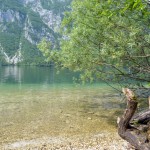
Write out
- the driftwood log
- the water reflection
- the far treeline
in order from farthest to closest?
the water reflection < the far treeline < the driftwood log

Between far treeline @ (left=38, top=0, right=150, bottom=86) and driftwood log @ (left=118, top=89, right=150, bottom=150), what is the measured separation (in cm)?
684

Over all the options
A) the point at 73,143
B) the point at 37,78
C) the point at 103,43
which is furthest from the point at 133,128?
the point at 37,78

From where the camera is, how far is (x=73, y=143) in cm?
1529

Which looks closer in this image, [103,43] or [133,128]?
[133,128]

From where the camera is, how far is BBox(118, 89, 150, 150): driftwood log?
9320mm

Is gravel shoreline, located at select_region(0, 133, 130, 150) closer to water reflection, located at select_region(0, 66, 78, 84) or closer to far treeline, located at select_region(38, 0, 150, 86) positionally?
far treeline, located at select_region(38, 0, 150, 86)

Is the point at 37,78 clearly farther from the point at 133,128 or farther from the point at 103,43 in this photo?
the point at 133,128

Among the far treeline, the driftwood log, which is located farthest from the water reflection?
the driftwood log

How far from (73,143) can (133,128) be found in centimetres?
594

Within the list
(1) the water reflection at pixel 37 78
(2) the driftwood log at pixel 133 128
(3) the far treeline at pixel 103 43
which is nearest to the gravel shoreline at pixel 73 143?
(2) the driftwood log at pixel 133 128

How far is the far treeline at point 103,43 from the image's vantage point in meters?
18.3

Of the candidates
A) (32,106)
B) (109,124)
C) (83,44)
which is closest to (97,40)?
(83,44)

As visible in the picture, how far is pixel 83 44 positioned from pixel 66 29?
2876 millimetres

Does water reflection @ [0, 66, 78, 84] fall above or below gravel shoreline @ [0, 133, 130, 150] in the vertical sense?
below
